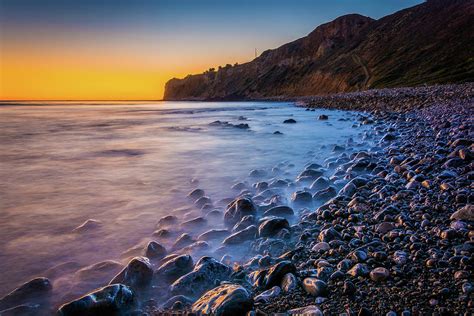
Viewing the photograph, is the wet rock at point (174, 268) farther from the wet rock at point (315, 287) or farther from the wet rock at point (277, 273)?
the wet rock at point (315, 287)

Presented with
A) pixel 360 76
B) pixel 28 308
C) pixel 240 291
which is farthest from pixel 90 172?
pixel 360 76

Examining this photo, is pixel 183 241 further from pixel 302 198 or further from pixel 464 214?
pixel 464 214

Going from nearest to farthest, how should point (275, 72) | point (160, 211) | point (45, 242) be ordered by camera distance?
1. point (45, 242)
2. point (160, 211)
3. point (275, 72)

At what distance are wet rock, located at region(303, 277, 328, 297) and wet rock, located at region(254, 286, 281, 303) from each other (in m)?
0.20

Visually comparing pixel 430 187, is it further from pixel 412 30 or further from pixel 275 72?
pixel 275 72

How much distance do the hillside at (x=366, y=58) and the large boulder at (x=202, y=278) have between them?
4371cm

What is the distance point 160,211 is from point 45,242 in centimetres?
140

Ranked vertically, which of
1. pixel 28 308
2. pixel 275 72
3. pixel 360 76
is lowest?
pixel 28 308

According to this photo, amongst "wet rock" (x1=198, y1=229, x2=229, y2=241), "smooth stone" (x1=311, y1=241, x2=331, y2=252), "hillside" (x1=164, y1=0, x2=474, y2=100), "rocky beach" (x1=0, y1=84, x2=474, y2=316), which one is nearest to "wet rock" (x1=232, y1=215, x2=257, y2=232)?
"rocky beach" (x1=0, y1=84, x2=474, y2=316)

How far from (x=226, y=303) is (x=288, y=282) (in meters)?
0.51

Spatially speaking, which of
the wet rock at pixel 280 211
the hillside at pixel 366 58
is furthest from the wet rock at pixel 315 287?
the hillside at pixel 366 58

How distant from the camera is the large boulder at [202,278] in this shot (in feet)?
8.05

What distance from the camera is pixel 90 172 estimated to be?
23.2ft

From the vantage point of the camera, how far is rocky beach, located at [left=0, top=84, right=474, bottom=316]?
201cm
